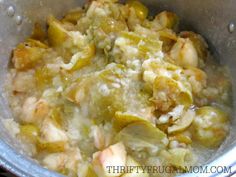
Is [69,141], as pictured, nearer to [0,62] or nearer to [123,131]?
[123,131]

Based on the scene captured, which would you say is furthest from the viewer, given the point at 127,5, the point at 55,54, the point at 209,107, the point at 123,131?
the point at 127,5

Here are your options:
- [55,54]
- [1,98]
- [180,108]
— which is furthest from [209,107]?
[1,98]

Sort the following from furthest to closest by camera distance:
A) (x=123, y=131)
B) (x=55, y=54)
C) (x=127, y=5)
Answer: (x=127, y=5) → (x=55, y=54) → (x=123, y=131)

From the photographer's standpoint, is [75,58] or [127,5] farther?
[127,5]

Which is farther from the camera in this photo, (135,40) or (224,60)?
(224,60)

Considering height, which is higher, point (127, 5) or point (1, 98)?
point (127, 5)

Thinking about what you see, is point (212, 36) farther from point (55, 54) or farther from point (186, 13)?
point (55, 54)

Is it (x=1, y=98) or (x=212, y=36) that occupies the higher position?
(x=212, y=36)

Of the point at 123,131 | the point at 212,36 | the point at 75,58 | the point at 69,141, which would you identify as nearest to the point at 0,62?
the point at 75,58

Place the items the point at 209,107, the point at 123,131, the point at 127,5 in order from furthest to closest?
1. the point at 127,5
2. the point at 209,107
3. the point at 123,131
